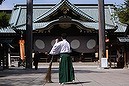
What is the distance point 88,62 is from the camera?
38562mm

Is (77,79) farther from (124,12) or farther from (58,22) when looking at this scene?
(58,22)

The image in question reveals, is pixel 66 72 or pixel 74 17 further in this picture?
pixel 74 17

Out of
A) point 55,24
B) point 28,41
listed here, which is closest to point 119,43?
point 28,41

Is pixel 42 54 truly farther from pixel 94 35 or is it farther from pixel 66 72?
pixel 66 72

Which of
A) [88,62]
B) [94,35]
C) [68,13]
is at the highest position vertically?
[68,13]

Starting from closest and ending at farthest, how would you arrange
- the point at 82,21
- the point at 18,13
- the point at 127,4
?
the point at 127,4 → the point at 82,21 → the point at 18,13

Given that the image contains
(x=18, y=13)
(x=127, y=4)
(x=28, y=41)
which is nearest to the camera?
(x=127, y=4)

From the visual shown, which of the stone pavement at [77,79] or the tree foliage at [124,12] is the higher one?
the tree foliage at [124,12]

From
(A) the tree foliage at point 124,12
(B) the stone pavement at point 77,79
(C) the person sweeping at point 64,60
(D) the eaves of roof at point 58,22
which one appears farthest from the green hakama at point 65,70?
(D) the eaves of roof at point 58,22

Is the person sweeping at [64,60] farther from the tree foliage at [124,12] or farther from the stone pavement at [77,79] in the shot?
the tree foliage at [124,12]

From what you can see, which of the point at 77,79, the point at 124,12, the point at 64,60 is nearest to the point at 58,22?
the point at 124,12

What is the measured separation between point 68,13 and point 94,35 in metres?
3.93

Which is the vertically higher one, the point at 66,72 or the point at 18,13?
the point at 18,13

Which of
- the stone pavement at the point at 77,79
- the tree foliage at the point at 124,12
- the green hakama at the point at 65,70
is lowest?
the stone pavement at the point at 77,79
